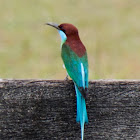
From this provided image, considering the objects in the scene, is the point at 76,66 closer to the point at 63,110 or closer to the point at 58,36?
the point at 63,110

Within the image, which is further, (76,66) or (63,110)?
(76,66)

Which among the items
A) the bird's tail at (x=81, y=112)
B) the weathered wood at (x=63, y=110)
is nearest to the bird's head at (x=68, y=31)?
the weathered wood at (x=63, y=110)

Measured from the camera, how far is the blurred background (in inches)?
284

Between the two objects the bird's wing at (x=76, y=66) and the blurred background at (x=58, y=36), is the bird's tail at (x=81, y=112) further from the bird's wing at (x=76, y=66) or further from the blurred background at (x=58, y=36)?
the blurred background at (x=58, y=36)

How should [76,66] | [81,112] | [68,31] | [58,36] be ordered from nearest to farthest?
[81,112] < [76,66] < [68,31] < [58,36]

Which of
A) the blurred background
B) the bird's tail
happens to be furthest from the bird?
the blurred background

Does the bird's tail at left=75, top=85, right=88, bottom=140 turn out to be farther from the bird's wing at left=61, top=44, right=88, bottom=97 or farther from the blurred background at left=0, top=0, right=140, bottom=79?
the blurred background at left=0, top=0, right=140, bottom=79

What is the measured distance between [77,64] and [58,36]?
5.07 m

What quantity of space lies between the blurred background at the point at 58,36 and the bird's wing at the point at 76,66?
3100 mm

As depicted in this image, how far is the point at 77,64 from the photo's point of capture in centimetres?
351

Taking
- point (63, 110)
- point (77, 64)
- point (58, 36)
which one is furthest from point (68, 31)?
point (58, 36)

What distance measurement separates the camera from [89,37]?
8453 mm

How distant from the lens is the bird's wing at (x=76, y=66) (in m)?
3.08

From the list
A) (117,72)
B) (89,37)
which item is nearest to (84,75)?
(117,72)
